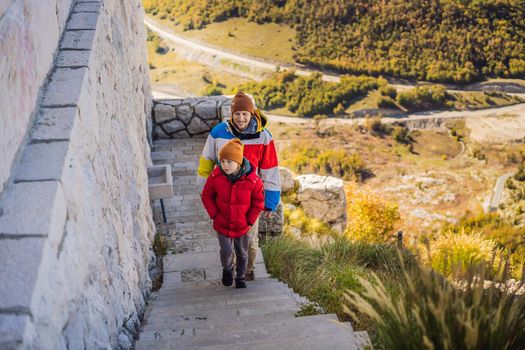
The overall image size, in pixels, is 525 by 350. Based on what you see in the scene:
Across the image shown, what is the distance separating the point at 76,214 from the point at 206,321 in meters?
1.39

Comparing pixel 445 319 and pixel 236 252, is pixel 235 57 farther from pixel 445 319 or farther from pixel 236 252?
pixel 445 319

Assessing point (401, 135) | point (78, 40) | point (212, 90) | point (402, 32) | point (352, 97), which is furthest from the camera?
point (402, 32)

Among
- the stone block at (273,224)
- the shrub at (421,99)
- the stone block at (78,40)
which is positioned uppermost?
the stone block at (78,40)

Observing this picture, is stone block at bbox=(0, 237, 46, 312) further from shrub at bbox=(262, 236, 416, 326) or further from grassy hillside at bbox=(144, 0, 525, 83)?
grassy hillside at bbox=(144, 0, 525, 83)

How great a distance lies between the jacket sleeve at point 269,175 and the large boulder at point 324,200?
22.2 feet

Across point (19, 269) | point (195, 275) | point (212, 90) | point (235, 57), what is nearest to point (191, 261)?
point (195, 275)

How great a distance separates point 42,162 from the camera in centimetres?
219

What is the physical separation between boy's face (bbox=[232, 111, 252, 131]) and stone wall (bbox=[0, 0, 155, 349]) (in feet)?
3.16

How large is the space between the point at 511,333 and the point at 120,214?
252cm

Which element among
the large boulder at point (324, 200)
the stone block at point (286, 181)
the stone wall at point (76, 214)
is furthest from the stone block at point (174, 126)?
the stone wall at point (76, 214)

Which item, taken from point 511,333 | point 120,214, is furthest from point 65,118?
point 511,333

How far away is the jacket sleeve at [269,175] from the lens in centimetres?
415

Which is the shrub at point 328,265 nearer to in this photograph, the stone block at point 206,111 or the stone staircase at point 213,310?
the stone staircase at point 213,310

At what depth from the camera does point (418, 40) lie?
174ft
